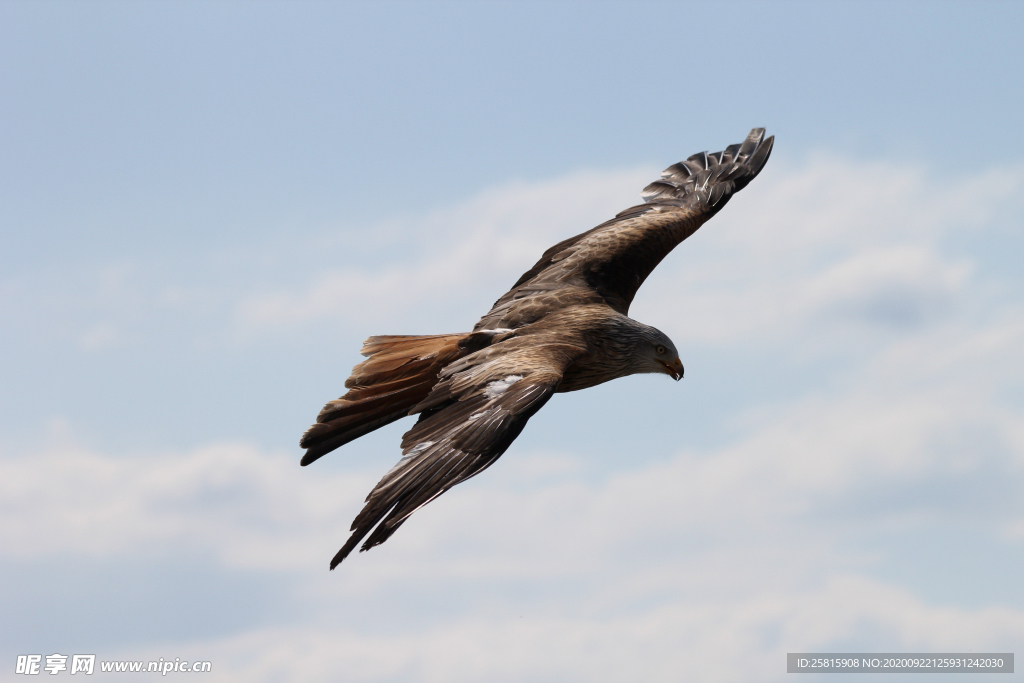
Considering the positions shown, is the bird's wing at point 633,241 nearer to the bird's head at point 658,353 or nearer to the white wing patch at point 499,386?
the bird's head at point 658,353

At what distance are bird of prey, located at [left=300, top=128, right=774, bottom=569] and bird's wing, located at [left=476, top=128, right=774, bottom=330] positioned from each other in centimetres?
2

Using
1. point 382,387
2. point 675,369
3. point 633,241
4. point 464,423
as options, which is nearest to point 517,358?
point 464,423

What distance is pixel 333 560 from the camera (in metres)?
7.13

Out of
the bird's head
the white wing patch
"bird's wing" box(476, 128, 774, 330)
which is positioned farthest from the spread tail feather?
the bird's head

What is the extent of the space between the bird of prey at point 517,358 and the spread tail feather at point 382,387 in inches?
0.4

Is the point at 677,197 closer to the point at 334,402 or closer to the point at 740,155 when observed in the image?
the point at 740,155

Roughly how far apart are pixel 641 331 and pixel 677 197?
14.2 ft

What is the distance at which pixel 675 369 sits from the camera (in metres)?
10.7

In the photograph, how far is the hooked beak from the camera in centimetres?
1067

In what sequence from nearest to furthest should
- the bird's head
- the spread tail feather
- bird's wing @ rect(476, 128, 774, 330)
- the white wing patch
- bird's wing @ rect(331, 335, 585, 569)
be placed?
1. bird's wing @ rect(331, 335, 585, 569)
2. the white wing patch
3. the spread tail feather
4. the bird's head
5. bird's wing @ rect(476, 128, 774, 330)

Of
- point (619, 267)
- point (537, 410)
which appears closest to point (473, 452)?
point (537, 410)

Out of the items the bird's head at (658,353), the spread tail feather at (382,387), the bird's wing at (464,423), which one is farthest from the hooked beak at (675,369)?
the spread tail feather at (382,387)

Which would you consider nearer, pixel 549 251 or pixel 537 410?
pixel 537 410

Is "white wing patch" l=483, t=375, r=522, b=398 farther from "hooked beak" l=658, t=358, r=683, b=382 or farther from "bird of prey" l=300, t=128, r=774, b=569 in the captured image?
"hooked beak" l=658, t=358, r=683, b=382
